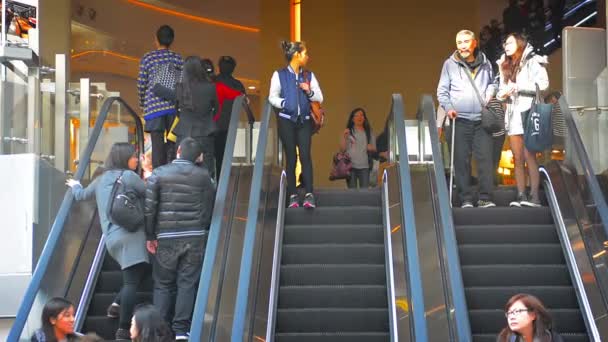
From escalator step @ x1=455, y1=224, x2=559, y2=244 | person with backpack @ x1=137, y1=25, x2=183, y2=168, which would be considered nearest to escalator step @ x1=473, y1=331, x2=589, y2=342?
escalator step @ x1=455, y1=224, x2=559, y2=244

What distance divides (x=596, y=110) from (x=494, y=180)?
1.23m

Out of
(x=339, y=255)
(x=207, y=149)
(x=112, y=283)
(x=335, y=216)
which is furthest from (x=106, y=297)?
(x=335, y=216)

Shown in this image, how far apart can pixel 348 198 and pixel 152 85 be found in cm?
221

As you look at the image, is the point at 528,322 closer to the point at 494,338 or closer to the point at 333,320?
the point at 494,338

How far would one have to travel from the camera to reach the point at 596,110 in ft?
38.9

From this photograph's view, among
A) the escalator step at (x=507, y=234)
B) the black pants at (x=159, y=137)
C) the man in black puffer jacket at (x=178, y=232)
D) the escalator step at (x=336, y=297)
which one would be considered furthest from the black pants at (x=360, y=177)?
the man in black puffer jacket at (x=178, y=232)

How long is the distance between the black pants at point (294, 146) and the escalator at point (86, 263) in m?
0.69

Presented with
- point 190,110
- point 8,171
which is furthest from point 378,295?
point 8,171

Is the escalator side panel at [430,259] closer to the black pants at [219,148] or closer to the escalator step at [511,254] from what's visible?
the escalator step at [511,254]

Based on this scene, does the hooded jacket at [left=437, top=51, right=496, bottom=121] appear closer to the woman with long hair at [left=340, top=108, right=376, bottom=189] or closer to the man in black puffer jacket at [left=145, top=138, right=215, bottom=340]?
the man in black puffer jacket at [left=145, top=138, right=215, bottom=340]

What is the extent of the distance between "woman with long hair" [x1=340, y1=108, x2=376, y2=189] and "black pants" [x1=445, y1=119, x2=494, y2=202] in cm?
342

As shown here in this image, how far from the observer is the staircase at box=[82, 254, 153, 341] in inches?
363

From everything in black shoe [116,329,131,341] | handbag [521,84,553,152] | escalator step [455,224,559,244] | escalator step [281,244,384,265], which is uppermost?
handbag [521,84,553,152]

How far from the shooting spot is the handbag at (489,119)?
1105 cm
